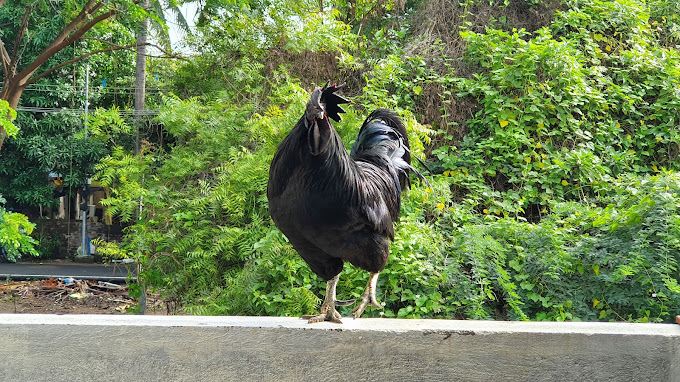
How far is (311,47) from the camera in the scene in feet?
21.0

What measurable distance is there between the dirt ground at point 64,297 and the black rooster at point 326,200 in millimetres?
6579

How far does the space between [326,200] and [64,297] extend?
378 inches

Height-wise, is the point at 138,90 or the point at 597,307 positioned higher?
the point at 138,90

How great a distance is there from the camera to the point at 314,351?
9.64 ft

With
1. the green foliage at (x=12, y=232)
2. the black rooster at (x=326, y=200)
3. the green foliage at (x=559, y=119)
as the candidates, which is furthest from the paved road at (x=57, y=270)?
the black rooster at (x=326, y=200)

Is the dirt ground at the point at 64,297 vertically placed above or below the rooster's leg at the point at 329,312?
below

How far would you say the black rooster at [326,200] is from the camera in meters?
2.71

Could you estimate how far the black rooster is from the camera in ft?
8.88

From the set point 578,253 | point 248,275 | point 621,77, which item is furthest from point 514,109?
point 248,275

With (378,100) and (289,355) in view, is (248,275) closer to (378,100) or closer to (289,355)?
(289,355)

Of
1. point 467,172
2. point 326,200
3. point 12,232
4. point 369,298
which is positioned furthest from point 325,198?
point 12,232

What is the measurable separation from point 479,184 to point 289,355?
11.0 feet

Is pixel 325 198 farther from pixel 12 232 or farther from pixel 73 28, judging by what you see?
pixel 73 28

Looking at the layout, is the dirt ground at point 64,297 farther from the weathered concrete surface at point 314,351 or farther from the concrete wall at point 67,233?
the concrete wall at point 67,233
